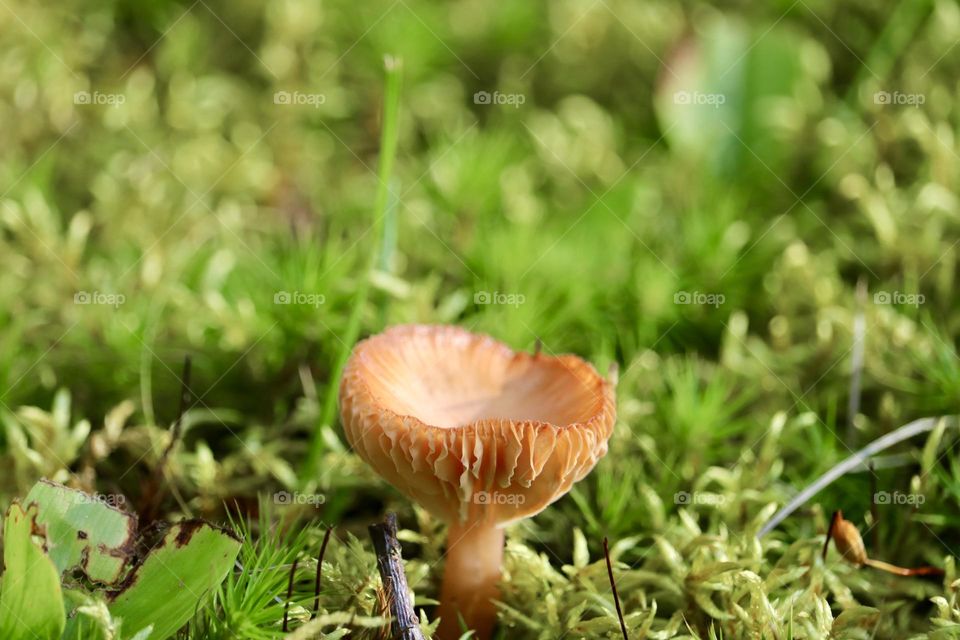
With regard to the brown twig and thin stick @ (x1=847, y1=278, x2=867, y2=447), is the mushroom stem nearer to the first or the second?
the brown twig

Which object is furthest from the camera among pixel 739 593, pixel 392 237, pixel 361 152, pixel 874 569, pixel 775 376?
pixel 361 152

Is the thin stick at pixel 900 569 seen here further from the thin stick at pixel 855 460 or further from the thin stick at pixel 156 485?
the thin stick at pixel 156 485

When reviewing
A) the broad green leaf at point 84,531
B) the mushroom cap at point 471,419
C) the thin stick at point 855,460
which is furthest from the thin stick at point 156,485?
the thin stick at point 855,460

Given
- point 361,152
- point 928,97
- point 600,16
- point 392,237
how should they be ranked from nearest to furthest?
point 392,237 < point 928,97 < point 361,152 < point 600,16

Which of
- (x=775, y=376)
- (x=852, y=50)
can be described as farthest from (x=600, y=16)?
(x=775, y=376)

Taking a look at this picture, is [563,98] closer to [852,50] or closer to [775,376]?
[852,50]

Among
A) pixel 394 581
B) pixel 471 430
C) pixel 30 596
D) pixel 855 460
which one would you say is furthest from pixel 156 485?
pixel 855 460
